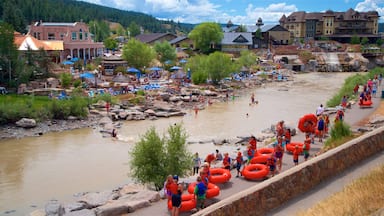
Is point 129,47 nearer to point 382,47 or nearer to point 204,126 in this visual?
point 204,126

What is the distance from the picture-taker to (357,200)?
10.1 meters

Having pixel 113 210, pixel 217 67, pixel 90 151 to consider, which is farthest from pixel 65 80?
pixel 113 210

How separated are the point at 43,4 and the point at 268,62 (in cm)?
6007

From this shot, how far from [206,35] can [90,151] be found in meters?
61.7

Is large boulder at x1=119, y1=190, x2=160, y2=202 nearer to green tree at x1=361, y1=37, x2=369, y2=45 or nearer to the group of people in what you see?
the group of people

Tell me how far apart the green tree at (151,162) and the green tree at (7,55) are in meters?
26.4

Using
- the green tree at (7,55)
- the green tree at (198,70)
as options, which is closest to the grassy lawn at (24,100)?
the green tree at (7,55)

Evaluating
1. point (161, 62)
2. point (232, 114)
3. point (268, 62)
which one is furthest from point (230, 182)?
point (268, 62)

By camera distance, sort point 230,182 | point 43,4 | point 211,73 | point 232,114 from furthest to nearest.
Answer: point 43,4 → point 211,73 → point 232,114 → point 230,182

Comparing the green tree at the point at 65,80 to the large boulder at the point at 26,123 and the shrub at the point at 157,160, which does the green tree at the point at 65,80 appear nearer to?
the large boulder at the point at 26,123

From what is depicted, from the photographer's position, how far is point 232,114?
35.6 meters

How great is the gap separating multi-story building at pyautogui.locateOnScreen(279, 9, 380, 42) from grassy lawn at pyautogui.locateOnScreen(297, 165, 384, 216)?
94.5 metres

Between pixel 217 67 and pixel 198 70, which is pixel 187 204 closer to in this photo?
pixel 217 67

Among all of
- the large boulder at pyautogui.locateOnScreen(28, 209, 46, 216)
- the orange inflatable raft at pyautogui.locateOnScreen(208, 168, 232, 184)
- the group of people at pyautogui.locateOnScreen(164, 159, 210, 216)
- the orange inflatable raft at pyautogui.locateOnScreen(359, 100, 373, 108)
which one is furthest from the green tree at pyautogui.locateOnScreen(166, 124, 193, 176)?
the orange inflatable raft at pyautogui.locateOnScreen(359, 100, 373, 108)
